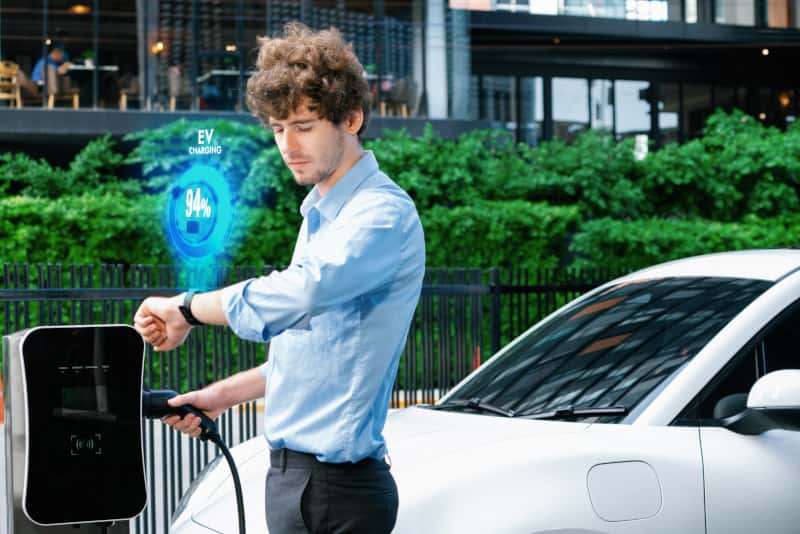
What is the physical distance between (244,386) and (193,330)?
452cm

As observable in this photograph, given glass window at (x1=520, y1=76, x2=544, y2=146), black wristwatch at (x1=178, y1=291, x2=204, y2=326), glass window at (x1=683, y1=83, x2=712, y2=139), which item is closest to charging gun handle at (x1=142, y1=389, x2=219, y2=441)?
black wristwatch at (x1=178, y1=291, x2=204, y2=326)

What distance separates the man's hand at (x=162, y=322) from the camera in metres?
2.44

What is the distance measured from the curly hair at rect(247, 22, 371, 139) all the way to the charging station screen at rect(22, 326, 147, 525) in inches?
28.5

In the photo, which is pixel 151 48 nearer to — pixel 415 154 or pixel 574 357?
pixel 415 154

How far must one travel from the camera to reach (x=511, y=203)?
15.9m

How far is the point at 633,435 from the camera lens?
136 inches

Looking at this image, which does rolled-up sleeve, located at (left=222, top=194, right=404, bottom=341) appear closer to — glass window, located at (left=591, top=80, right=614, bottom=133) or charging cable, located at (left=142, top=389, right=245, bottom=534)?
charging cable, located at (left=142, top=389, right=245, bottom=534)

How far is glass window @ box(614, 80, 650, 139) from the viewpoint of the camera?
31359 mm

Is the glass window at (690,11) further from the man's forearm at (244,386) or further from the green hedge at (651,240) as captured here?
the man's forearm at (244,386)

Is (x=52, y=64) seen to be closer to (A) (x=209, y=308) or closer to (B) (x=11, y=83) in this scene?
(B) (x=11, y=83)

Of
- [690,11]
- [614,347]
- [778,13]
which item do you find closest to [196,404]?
[614,347]

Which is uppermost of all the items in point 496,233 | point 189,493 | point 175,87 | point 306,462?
point 175,87

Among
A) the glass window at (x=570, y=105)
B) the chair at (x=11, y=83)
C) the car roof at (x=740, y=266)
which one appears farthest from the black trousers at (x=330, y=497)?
the glass window at (x=570, y=105)

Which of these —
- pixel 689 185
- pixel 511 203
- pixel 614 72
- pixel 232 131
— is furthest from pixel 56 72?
pixel 614 72
